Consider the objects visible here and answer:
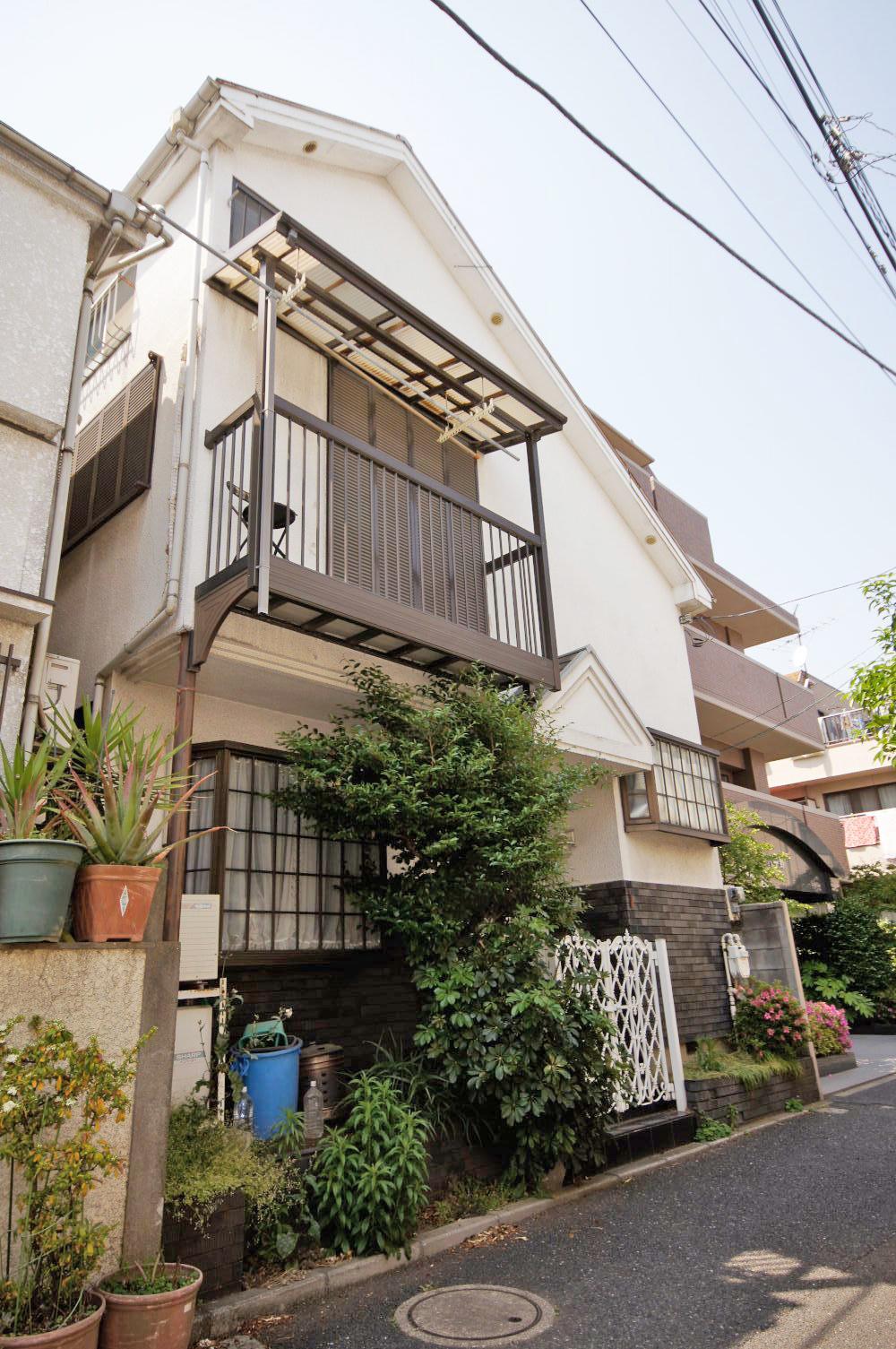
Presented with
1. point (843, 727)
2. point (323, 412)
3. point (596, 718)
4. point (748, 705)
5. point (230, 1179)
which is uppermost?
point (843, 727)

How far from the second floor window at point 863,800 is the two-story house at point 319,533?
19887mm

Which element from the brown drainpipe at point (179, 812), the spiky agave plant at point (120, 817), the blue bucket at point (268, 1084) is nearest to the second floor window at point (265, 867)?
the brown drainpipe at point (179, 812)

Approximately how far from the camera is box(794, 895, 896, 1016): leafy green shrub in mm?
16906

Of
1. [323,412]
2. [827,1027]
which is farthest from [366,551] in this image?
[827,1027]

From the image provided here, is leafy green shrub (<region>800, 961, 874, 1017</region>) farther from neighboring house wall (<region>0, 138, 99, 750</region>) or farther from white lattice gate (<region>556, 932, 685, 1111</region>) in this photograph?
neighboring house wall (<region>0, 138, 99, 750</region>)

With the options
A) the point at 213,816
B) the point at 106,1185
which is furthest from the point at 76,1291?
the point at 213,816

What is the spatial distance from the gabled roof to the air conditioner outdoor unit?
5138 millimetres

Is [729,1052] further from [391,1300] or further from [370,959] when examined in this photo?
[391,1300]

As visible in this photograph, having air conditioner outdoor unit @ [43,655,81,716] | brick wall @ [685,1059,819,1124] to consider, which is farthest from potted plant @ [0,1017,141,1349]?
brick wall @ [685,1059,819,1124]

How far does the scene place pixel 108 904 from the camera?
14.4 feet

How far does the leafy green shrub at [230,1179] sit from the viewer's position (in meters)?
4.51

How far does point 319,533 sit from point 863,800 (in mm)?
26060

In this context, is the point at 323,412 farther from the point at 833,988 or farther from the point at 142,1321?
the point at 833,988

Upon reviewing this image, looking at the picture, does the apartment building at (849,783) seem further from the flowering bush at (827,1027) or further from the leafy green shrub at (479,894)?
the leafy green shrub at (479,894)
